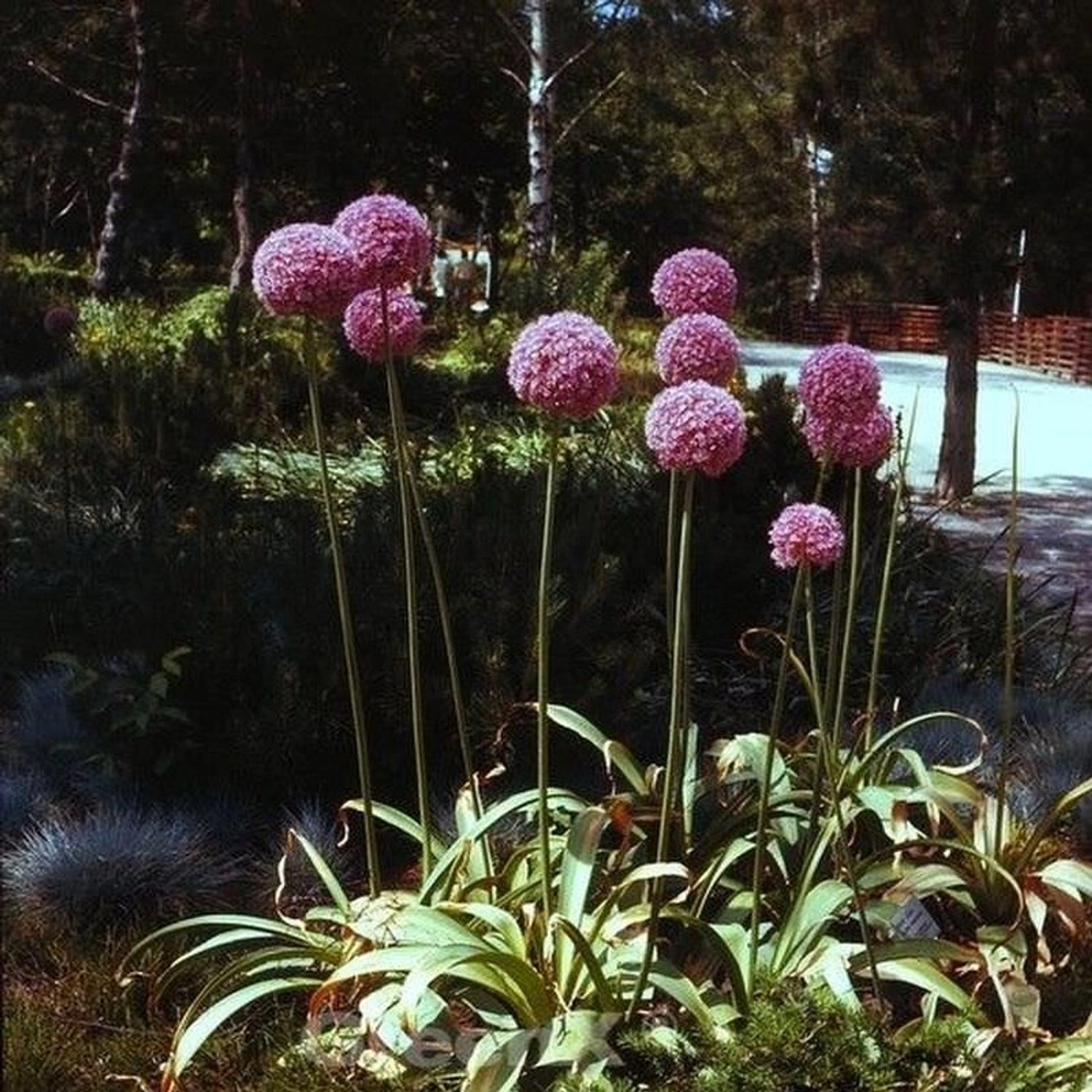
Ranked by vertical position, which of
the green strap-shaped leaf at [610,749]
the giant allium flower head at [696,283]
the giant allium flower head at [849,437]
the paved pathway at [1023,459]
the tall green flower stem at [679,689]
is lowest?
A: the paved pathway at [1023,459]

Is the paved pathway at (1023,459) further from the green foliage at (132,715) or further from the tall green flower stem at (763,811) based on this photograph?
the tall green flower stem at (763,811)

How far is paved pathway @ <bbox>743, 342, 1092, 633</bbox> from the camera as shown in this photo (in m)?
6.13

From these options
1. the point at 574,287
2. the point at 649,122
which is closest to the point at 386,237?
the point at 574,287

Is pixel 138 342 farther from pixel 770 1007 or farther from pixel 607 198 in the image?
pixel 770 1007

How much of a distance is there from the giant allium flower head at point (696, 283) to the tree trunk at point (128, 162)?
9.08 metres

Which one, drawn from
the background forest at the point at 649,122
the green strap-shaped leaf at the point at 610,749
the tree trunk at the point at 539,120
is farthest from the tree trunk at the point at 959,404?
the green strap-shaped leaf at the point at 610,749

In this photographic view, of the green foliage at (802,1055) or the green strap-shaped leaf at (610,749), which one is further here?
the green strap-shaped leaf at (610,749)

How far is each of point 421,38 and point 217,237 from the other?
8.51m

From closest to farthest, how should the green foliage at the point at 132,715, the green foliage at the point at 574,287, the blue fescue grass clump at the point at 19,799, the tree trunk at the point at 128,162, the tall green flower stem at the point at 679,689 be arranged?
the tall green flower stem at the point at 679,689 → the blue fescue grass clump at the point at 19,799 → the green foliage at the point at 132,715 → the green foliage at the point at 574,287 → the tree trunk at the point at 128,162

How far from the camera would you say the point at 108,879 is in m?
2.47

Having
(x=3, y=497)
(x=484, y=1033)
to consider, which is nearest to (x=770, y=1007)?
(x=484, y=1033)

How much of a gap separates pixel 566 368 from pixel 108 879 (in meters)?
1.18

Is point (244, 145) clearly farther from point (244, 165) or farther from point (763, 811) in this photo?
point (763, 811)

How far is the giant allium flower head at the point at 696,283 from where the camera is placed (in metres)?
2.16
